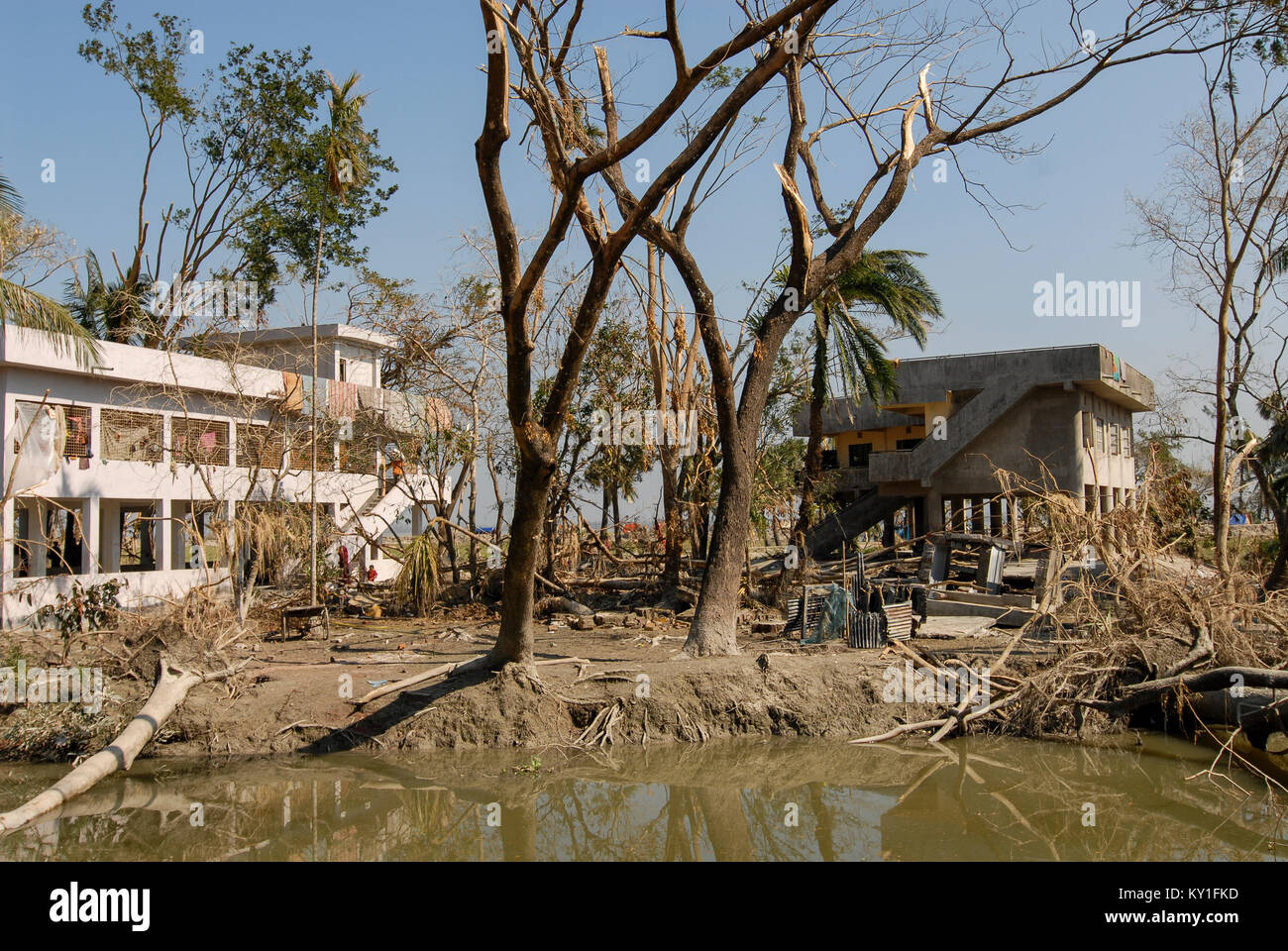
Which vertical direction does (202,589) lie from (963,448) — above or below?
below

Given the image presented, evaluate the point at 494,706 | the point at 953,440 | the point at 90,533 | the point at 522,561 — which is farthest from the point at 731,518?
the point at 953,440

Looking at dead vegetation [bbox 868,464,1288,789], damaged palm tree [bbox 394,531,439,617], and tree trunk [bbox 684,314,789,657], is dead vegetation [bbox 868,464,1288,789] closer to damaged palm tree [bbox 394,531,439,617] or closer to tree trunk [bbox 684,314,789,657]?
tree trunk [bbox 684,314,789,657]

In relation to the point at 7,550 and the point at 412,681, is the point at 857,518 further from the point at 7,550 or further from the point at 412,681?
the point at 7,550

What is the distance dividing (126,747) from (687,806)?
5.91m

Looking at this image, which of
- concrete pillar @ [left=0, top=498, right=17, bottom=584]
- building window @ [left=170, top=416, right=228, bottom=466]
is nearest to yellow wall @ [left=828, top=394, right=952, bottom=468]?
building window @ [left=170, top=416, right=228, bottom=466]

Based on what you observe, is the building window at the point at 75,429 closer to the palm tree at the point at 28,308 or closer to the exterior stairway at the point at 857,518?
the palm tree at the point at 28,308

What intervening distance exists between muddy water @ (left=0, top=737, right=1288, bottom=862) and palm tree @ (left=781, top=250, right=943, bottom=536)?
9.72 meters

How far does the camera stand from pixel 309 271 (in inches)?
1091

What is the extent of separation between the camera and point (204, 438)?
69.8 ft

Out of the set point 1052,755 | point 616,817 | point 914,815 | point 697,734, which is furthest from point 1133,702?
point 616,817

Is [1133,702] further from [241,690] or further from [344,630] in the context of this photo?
[344,630]

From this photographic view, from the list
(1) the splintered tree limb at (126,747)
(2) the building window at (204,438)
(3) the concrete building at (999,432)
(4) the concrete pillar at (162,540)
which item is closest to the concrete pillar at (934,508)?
(3) the concrete building at (999,432)
